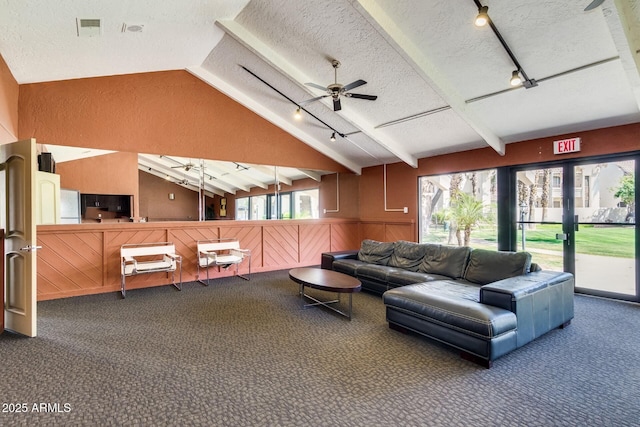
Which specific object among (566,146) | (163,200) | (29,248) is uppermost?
(566,146)

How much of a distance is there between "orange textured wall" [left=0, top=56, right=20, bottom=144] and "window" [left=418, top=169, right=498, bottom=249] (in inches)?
266

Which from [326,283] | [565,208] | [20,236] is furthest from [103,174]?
[565,208]

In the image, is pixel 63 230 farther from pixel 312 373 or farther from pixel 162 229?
pixel 312 373

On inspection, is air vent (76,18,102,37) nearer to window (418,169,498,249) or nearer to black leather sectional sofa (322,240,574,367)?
black leather sectional sofa (322,240,574,367)

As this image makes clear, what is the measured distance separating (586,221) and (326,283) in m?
4.12

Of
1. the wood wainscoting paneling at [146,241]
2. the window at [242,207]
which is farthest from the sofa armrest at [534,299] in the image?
the window at [242,207]

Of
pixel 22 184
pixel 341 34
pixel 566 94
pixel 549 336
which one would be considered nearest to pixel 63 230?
pixel 22 184

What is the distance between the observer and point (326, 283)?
12.4 feet

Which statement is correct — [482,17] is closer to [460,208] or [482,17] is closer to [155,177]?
[460,208]

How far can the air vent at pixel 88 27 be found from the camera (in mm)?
3217

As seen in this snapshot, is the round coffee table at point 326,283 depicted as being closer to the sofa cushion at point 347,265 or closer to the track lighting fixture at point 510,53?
the sofa cushion at point 347,265

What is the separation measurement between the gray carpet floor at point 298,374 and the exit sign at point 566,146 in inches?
93.1

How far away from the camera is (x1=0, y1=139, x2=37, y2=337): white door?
3.08 m

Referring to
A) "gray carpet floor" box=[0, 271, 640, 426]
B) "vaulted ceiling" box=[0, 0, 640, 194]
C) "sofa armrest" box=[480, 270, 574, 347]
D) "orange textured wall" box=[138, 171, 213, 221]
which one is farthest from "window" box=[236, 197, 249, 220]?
"sofa armrest" box=[480, 270, 574, 347]
